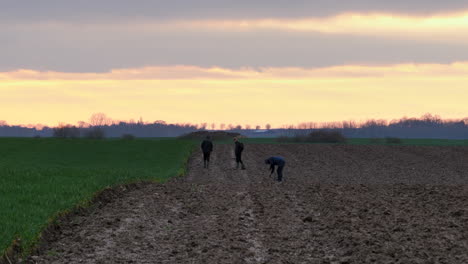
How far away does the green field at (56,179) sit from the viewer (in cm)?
1728

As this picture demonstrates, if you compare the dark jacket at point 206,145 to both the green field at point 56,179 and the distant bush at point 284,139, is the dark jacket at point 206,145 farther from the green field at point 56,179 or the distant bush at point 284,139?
the distant bush at point 284,139

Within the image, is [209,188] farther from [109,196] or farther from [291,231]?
[291,231]

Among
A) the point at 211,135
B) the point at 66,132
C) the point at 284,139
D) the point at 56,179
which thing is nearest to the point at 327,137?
the point at 284,139

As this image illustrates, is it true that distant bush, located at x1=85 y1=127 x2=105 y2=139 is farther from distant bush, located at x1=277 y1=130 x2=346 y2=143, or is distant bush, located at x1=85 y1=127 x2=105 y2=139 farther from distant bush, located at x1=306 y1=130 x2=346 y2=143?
distant bush, located at x1=306 y1=130 x2=346 y2=143

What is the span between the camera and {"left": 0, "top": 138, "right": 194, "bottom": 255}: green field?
1728 centimetres

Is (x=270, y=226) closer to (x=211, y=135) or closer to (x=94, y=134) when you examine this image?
(x=94, y=134)

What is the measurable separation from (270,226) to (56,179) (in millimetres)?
13692

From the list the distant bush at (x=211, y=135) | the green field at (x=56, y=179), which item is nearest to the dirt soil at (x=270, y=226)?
the green field at (x=56, y=179)

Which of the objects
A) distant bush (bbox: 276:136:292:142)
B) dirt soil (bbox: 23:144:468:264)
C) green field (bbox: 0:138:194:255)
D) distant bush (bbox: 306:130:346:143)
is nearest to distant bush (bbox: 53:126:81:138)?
green field (bbox: 0:138:194:255)

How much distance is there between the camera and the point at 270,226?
722 inches

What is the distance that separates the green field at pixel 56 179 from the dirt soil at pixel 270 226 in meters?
0.73

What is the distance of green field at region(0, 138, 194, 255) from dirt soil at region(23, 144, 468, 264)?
0.73m

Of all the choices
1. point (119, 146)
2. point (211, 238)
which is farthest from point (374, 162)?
point (211, 238)

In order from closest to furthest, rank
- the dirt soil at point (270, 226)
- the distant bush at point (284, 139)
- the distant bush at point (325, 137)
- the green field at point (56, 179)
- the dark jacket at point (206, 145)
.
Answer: the dirt soil at point (270, 226) → the green field at point (56, 179) → the dark jacket at point (206, 145) → the distant bush at point (325, 137) → the distant bush at point (284, 139)
